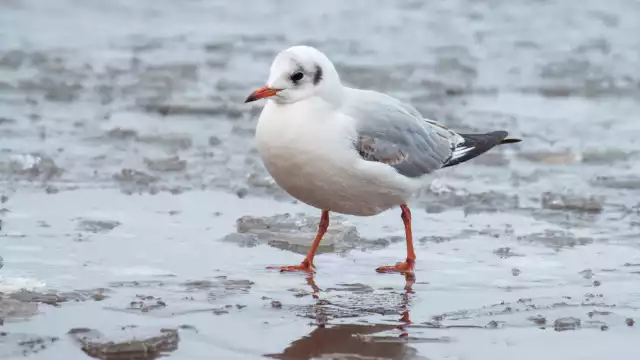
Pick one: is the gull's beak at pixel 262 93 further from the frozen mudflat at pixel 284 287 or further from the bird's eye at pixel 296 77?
the frozen mudflat at pixel 284 287

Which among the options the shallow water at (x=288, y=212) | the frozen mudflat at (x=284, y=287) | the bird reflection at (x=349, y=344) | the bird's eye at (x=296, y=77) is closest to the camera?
the bird reflection at (x=349, y=344)

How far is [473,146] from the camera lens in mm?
6273

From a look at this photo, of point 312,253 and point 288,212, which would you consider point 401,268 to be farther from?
point 288,212

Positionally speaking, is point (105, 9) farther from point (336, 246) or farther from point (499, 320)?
point (499, 320)

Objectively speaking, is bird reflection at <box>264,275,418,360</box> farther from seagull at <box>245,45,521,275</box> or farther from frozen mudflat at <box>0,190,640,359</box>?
seagull at <box>245,45,521,275</box>

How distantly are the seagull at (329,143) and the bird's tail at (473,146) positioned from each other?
525 millimetres

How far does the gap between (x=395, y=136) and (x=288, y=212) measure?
1021mm

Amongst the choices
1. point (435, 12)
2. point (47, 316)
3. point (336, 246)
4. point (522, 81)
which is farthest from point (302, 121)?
point (435, 12)

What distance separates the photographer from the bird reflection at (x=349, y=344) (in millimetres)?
3959

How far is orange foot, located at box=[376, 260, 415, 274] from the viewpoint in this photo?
5245mm

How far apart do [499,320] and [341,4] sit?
10925 millimetres

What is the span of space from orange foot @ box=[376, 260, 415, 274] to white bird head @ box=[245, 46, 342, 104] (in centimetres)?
79

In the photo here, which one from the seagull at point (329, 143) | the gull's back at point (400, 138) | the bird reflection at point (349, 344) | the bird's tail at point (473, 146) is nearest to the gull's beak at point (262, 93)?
the seagull at point (329, 143)

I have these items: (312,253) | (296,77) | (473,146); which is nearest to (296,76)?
(296,77)
